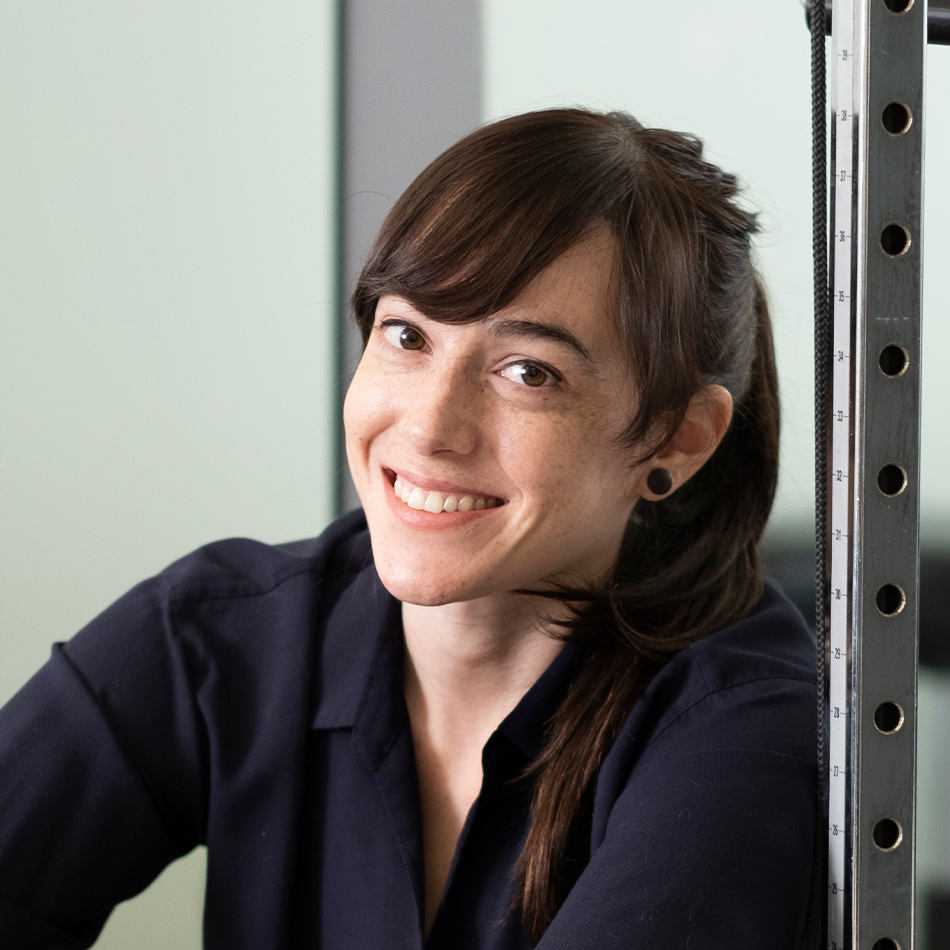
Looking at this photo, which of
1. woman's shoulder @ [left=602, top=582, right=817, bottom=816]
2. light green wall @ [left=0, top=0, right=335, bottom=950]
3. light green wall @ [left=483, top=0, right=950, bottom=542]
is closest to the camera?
woman's shoulder @ [left=602, top=582, right=817, bottom=816]

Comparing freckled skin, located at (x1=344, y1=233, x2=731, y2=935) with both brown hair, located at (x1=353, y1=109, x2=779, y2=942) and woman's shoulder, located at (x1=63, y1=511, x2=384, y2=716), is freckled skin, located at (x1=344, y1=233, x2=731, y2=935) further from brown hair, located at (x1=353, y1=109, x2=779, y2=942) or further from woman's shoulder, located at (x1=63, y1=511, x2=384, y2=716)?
woman's shoulder, located at (x1=63, y1=511, x2=384, y2=716)

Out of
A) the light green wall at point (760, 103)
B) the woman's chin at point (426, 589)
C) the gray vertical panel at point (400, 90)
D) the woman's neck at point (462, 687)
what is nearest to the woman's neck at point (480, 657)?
the woman's neck at point (462, 687)

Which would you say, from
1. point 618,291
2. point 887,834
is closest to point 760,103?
point 618,291

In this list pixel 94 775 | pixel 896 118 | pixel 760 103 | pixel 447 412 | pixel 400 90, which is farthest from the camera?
pixel 400 90

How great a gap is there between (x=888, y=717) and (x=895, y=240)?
29 centimetres

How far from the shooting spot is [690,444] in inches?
41.3

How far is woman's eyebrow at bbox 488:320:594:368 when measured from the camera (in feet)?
2.95

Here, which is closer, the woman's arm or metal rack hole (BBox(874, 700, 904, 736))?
metal rack hole (BBox(874, 700, 904, 736))

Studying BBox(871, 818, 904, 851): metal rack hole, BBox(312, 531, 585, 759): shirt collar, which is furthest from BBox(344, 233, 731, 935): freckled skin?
BBox(871, 818, 904, 851): metal rack hole

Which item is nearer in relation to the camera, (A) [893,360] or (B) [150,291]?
(A) [893,360]

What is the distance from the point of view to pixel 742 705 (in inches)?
36.0

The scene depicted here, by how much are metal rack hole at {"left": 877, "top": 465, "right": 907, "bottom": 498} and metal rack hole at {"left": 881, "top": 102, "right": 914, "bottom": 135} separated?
0.20 m

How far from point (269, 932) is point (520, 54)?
154cm

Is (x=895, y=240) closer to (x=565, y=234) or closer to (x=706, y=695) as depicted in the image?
(x=565, y=234)
